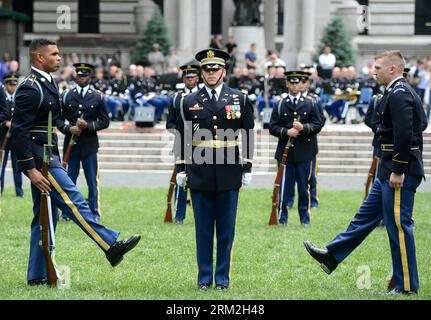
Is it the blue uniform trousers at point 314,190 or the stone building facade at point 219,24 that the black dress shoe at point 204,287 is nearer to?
the blue uniform trousers at point 314,190

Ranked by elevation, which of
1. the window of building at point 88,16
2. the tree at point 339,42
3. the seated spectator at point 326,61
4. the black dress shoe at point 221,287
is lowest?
the black dress shoe at point 221,287

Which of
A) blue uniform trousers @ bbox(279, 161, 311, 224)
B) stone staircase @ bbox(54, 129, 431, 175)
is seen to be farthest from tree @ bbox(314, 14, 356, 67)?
blue uniform trousers @ bbox(279, 161, 311, 224)

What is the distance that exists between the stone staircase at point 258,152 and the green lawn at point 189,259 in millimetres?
6548

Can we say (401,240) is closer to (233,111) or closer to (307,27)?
(233,111)

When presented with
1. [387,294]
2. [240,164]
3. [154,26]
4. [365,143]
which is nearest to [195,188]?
[240,164]

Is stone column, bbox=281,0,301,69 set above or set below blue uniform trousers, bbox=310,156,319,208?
above

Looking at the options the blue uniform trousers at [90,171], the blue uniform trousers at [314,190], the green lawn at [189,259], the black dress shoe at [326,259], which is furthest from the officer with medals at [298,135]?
the black dress shoe at [326,259]

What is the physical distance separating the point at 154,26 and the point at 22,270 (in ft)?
91.1

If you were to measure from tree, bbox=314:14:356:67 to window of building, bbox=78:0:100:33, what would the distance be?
12439mm

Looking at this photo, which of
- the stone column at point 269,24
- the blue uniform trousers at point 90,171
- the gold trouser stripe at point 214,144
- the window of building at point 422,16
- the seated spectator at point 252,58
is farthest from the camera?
the window of building at point 422,16

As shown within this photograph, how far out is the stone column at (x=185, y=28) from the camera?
38125 millimetres

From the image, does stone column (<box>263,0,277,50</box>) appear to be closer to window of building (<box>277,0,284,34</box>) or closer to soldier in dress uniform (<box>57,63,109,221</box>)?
window of building (<box>277,0,284,34</box>)

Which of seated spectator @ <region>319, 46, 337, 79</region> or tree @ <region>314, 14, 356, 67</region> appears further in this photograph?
Answer: tree @ <region>314, 14, 356, 67</region>

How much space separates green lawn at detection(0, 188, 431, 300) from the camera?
1008 centimetres
